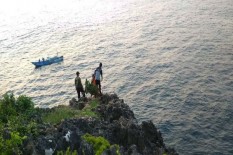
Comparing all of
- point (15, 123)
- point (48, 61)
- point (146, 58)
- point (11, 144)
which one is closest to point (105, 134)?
point (15, 123)

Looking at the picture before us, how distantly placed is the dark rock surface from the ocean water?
7.81 metres

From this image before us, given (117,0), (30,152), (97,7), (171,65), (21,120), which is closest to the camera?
(30,152)

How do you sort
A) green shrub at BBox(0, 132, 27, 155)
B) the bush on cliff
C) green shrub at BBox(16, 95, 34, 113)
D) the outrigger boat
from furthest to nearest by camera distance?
the outrigger boat → green shrub at BBox(16, 95, 34, 113) → the bush on cliff → green shrub at BBox(0, 132, 27, 155)

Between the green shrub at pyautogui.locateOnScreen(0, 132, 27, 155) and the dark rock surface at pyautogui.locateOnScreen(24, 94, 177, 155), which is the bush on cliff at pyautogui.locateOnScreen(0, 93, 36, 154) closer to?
the green shrub at pyautogui.locateOnScreen(0, 132, 27, 155)

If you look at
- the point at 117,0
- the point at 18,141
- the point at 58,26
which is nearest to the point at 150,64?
the point at 58,26

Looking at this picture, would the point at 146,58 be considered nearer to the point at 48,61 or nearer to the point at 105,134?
the point at 48,61

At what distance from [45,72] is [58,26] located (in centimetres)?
2379

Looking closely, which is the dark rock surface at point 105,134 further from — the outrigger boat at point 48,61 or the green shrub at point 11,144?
the outrigger boat at point 48,61

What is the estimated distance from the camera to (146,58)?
2146 inches

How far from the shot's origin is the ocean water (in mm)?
36375

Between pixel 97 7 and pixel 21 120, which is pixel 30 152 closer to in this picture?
pixel 21 120

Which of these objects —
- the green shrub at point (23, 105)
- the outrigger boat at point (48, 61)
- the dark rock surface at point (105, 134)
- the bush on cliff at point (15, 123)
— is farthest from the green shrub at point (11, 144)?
the outrigger boat at point (48, 61)

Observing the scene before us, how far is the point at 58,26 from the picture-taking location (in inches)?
3004

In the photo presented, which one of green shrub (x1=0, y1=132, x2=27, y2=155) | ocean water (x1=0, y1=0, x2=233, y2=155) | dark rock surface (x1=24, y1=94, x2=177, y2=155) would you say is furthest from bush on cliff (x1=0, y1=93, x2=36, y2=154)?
ocean water (x1=0, y1=0, x2=233, y2=155)
